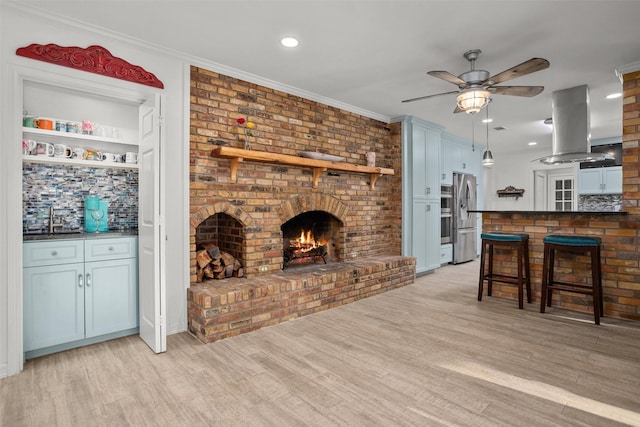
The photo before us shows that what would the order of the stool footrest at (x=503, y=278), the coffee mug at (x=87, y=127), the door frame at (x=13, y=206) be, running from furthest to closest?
1. the stool footrest at (x=503, y=278)
2. the coffee mug at (x=87, y=127)
3. the door frame at (x=13, y=206)

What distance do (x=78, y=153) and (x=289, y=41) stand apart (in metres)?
2.07

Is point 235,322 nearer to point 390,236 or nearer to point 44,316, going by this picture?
point 44,316

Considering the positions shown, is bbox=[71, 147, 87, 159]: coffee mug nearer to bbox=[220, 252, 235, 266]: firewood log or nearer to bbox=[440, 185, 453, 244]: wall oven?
bbox=[220, 252, 235, 266]: firewood log

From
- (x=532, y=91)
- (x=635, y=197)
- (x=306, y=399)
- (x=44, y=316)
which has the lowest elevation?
A: (x=306, y=399)

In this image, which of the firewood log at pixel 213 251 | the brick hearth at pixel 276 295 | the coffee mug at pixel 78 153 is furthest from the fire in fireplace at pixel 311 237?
the coffee mug at pixel 78 153

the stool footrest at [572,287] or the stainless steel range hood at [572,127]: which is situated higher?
the stainless steel range hood at [572,127]

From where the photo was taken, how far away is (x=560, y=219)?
3811 mm

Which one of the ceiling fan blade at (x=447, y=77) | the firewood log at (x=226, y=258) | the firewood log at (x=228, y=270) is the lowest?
the firewood log at (x=228, y=270)

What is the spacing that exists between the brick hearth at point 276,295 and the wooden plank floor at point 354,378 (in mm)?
133

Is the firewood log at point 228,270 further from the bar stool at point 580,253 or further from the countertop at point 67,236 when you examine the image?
the bar stool at point 580,253

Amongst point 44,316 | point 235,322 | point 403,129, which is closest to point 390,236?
point 403,129

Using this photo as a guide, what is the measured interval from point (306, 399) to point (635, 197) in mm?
3713

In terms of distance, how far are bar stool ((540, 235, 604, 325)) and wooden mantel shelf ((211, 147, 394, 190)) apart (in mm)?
2235

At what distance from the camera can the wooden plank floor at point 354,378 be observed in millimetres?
1844
